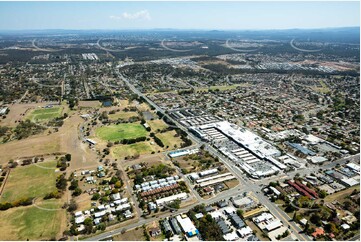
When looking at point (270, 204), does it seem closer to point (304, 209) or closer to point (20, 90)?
point (304, 209)

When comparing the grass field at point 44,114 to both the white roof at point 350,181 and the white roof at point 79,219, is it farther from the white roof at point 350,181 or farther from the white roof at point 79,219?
the white roof at point 350,181

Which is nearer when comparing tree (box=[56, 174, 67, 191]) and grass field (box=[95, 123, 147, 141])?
tree (box=[56, 174, 67, 191])

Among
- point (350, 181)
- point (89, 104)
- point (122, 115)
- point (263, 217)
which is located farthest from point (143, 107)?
point (350, 181)

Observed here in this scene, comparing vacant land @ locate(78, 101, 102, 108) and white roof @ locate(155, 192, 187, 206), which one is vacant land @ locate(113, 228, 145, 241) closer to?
white roof @ locate(155, 192, 187, 206)

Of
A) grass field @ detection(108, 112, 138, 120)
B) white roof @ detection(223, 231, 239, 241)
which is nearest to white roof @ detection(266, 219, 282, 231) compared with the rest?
white roof @ detection(223, 231, 239, 241)

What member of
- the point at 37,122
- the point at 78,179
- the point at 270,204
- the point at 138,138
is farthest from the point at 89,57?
the point at 270,204

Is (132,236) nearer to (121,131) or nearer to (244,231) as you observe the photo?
(244,231)
